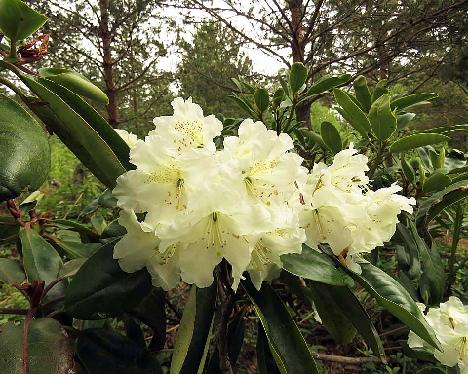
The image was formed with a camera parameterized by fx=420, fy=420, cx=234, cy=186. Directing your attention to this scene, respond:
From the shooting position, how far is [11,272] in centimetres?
88

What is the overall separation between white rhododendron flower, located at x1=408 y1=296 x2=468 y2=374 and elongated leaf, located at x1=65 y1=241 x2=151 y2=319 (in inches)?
24.6

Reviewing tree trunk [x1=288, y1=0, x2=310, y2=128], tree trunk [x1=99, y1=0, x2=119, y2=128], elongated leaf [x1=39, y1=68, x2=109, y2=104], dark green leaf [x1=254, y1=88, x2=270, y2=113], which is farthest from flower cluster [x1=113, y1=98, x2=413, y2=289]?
tree trunk [x1=99, y1=0, x2=119, y2=128]

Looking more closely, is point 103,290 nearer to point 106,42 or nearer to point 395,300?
point 395,300

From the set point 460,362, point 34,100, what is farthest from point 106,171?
point 460,362

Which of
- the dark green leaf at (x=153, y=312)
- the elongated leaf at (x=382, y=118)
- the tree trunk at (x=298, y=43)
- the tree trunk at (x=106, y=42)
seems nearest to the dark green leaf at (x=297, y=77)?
the elongated leaf at (x=382, y=118)

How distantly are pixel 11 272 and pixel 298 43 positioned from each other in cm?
344

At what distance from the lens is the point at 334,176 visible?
2.23 feet

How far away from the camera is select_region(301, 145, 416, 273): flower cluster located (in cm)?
62

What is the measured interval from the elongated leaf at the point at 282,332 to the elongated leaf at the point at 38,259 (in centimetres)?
40

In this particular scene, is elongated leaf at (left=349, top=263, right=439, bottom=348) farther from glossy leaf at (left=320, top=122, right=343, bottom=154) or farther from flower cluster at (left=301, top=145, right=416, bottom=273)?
glossy leaf at (left=320, top=122, right=343, bottom=154)

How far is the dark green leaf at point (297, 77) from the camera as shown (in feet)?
3.61

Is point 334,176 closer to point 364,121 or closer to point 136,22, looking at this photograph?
point 364,121

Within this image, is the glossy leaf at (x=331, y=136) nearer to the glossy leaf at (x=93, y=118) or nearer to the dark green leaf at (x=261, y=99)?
the dark green leaf at (x=261, y=99)

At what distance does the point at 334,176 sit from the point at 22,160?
0.46 m
